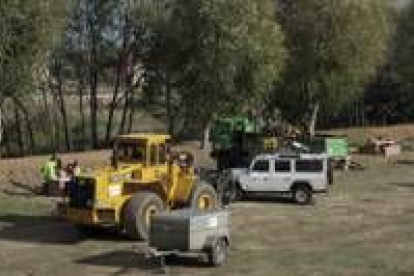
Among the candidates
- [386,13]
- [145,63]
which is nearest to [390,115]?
[386,13]

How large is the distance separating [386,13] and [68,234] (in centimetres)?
3827

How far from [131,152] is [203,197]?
9.50 feet

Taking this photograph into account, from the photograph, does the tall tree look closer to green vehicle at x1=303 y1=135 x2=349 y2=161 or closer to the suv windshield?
the suv windshield

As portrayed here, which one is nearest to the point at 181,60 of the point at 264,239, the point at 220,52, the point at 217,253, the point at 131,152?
the point at 220,52

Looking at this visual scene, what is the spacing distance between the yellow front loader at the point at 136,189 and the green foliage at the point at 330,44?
27.3 metres

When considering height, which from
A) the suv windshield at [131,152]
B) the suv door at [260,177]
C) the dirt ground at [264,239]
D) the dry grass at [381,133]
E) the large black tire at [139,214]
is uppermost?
the dry grass at [381,133]

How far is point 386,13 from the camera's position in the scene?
6406 cm

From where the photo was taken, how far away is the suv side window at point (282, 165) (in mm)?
37844

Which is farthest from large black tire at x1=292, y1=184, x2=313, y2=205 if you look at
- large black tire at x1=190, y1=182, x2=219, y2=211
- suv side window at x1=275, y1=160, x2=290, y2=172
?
large black tire at x1=190, y1=182, x2=219, y2=211

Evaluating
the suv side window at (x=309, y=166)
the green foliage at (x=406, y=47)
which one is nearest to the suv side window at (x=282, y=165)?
the suv side window at (x=309, y=166)

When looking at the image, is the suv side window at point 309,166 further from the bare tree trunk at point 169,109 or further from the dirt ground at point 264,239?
the bare tree trunk at point 169,109

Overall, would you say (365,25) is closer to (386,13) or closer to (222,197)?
(386,13)

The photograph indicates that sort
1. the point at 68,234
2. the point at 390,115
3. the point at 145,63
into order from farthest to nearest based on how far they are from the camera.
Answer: the point at 390,115 < the point at 145,63 < the point at 68,234

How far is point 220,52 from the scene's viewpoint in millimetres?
48875
